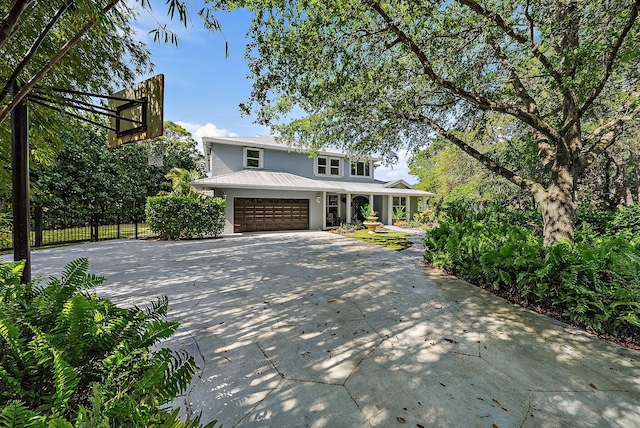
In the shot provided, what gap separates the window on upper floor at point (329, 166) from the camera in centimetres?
1725

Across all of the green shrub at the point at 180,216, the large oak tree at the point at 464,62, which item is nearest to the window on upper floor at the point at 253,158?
the green shrub at the point at 180,216

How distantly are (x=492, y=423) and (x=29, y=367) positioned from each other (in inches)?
118

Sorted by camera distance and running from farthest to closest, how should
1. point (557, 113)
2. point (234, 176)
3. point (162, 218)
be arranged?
point (234, 176) → point (162, 218) → point (557, 113)

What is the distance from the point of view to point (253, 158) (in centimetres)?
1519

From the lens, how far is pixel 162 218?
11.2m

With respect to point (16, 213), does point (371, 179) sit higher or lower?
higher

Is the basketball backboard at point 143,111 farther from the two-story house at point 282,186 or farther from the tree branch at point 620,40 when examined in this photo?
the tree branch at point 620,40

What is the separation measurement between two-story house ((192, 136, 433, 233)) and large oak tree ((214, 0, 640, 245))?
18.1ft

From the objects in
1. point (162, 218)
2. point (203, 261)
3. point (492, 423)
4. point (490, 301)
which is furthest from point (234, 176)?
point (492, 423)

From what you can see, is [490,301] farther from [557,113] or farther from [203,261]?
[203,261]

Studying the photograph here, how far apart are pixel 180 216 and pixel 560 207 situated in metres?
13.1

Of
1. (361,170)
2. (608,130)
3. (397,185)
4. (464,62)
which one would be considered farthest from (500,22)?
(361,170)

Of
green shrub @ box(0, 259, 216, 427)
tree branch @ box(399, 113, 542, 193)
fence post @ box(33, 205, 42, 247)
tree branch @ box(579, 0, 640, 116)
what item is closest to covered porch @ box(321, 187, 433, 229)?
tree branch @ box(399, 113, 542, 193)

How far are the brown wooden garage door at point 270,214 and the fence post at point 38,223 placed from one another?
7.19 metres
